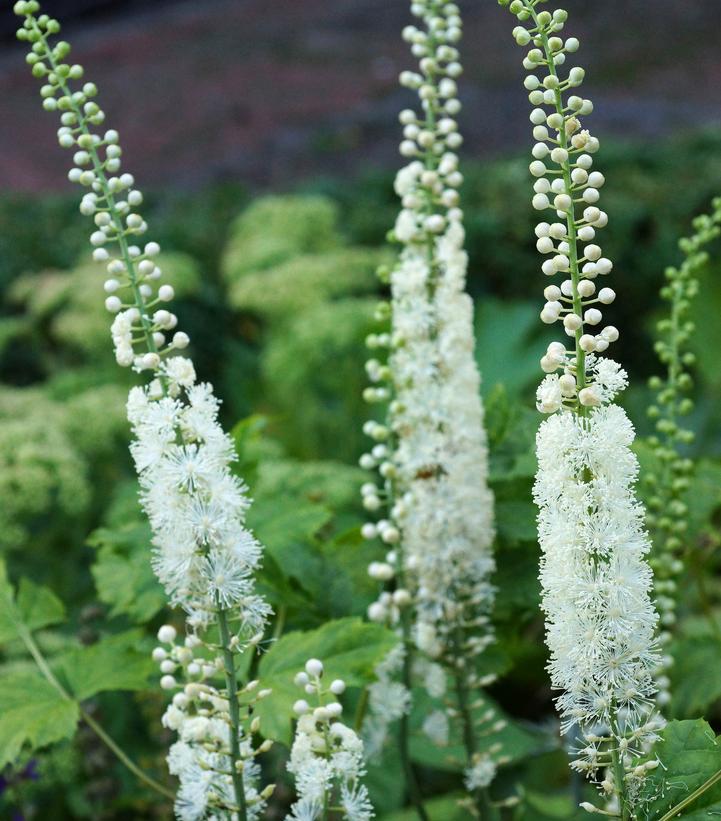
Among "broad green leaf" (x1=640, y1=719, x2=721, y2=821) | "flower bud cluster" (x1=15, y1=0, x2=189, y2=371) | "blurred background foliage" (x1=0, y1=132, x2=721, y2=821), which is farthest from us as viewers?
"blurred background foliage" (x1=0, y1=132, x2=721, y2=821)

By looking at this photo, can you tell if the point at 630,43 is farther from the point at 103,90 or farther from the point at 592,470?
the point at 592,470

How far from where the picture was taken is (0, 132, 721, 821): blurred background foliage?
97.2 inches

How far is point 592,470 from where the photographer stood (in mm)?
1562

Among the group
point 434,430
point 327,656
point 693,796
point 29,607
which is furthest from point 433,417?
point 29,607

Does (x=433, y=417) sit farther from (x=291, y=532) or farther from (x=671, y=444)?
(x=671, y=444)

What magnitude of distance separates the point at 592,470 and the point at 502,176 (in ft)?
17.0

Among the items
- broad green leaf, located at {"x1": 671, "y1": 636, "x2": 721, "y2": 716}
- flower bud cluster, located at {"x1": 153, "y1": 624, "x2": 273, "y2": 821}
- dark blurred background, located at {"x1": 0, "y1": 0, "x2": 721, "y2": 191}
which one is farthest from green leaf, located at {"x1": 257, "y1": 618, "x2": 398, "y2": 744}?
dark blurred background, located at {"x1": 0, "y1": 0, "x2": 721, "y2": 191}

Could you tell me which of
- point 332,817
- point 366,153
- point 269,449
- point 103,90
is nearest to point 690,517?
point 332,817

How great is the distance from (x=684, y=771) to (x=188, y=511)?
891 millimetres

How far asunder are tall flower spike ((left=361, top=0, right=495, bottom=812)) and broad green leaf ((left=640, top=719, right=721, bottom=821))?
0.57m

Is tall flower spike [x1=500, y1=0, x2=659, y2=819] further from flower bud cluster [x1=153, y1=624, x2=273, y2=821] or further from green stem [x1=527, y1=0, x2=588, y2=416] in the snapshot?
flower bud cluster [x1=153, y1=624, x2=273, y2=821]

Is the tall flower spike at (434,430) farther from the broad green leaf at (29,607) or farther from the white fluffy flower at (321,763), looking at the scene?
the broad green leaf at (29,607)

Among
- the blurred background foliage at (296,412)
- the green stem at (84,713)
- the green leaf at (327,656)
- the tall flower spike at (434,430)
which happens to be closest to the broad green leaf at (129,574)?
the blurred background foliage at (296,412)

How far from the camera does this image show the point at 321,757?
1758mm
